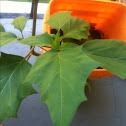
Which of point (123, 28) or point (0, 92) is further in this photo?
point (123, 28)

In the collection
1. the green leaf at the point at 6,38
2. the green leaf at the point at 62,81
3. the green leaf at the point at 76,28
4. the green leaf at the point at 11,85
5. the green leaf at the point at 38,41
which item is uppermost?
the green leaf at the point at 76,28

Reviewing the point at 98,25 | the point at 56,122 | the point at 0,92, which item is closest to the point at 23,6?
the point at 98,25

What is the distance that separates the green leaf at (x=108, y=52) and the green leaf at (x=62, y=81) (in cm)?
6

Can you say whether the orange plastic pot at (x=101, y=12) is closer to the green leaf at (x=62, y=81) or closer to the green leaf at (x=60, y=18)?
the green leaf at (x=60, y=18)

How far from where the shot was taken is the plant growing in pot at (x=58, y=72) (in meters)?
0.27

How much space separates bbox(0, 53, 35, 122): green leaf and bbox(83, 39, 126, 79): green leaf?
17cm

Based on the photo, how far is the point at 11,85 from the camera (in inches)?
14.9

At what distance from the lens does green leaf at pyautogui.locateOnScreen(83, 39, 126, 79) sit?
0.35 m

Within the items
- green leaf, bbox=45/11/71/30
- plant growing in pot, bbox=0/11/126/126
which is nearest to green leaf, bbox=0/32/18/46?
plant growing in pot, bbox=0/11/126/126

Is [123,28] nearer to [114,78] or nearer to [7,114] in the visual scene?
[114,78]

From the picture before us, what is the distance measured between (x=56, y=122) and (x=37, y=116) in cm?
50

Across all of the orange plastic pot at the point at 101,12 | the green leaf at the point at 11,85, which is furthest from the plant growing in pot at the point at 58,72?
the orange plastic pot at the point at 101,12

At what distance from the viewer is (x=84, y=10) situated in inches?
26.0

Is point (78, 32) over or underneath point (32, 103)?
over
